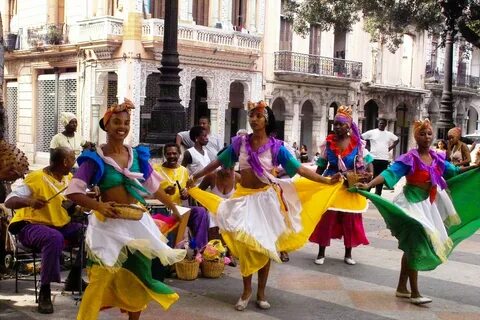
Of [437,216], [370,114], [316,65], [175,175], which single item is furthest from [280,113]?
[437,216]

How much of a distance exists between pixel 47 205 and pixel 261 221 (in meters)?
1.99

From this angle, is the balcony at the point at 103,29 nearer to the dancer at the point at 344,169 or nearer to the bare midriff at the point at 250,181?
the dancer at the point at 344,169

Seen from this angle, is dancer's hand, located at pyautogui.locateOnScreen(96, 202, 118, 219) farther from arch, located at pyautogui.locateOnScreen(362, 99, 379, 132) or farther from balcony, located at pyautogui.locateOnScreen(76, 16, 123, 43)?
arch, located at pyautogui.locateOnScreen(362, 99, 379, 132)

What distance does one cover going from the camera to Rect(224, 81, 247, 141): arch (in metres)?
29.5

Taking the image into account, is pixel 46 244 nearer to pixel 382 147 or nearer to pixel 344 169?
pixel 344 169

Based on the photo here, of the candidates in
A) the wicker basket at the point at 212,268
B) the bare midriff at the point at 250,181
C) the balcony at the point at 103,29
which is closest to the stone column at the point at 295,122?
the balcony at the point at 103,29

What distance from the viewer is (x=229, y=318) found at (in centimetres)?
588

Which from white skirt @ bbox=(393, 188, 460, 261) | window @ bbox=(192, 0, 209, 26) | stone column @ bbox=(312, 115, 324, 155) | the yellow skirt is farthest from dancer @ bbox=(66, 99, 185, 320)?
stone column @ bbox=(312, 115, 324, 155)

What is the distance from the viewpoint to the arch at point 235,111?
2952cm

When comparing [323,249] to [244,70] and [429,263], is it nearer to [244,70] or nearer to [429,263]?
[429,263]

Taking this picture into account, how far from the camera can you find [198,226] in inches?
293

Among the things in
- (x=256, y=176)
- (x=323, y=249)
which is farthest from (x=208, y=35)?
(x=256, y=176)

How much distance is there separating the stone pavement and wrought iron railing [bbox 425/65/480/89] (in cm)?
3059

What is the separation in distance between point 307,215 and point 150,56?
1963 centimetres
